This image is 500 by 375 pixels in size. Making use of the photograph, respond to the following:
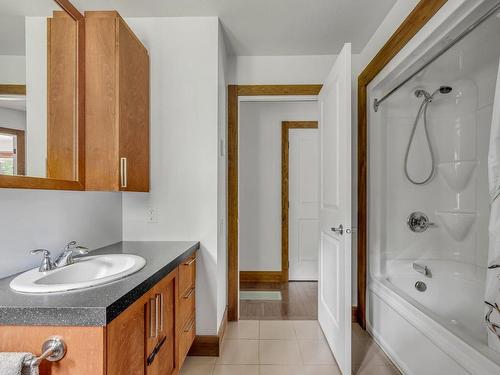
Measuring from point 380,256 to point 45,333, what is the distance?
2.24 metres

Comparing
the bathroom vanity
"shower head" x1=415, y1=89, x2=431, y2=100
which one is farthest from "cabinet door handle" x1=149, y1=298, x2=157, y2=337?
"shower head" x1=415, y1=89, x2=431, y2=100

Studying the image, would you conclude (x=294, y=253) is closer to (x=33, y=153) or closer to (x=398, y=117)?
(x=398, y=117)

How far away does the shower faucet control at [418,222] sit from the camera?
2.32m

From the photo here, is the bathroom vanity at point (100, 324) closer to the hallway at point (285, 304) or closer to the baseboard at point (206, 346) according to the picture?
the baseboard at point (206, 346)

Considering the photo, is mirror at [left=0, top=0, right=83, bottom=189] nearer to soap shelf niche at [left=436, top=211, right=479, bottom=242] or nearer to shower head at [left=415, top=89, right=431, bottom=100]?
shower head at [left=415, top=89, right=431, bottom=100]

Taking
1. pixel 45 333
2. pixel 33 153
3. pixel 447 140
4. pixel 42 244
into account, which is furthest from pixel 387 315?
pixel 33 153

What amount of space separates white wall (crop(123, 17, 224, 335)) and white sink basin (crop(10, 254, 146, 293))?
0.62 meters

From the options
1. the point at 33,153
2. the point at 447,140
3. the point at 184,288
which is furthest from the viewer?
the point at 447,140

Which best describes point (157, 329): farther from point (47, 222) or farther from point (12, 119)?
point (12, 119)

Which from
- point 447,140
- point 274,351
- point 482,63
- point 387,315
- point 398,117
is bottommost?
point 274,351

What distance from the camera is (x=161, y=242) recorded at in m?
2.08

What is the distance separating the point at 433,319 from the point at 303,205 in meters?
2.32

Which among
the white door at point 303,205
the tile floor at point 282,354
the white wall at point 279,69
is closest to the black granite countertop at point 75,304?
the tile floor at point 282,354

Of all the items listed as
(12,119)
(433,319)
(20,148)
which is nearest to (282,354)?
(433,319)
